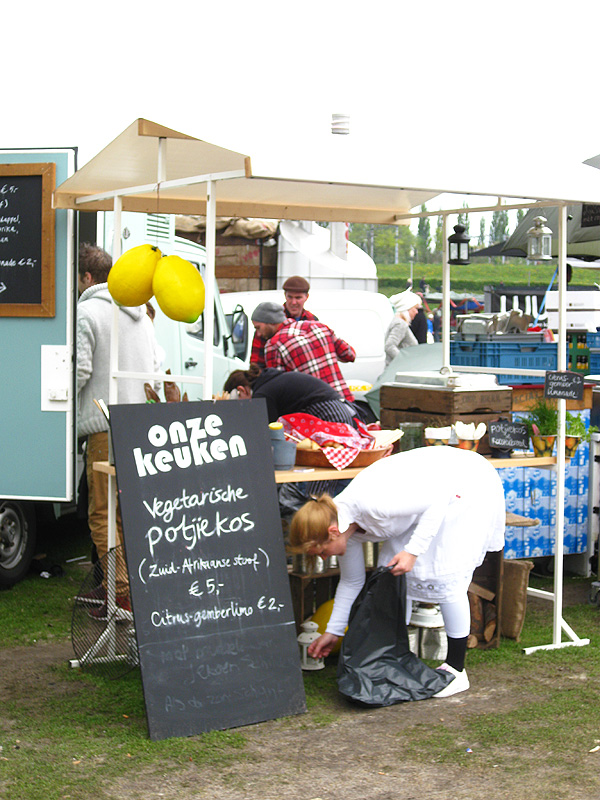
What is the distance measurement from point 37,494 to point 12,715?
1.46 m

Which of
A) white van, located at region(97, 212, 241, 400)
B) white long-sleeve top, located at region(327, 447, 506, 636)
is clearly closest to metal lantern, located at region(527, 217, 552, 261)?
white long-sleeve top, located at region(327, 447, 506, 636)

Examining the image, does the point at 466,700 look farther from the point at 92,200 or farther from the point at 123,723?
the point at 92,200

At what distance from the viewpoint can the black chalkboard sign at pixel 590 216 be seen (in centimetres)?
719

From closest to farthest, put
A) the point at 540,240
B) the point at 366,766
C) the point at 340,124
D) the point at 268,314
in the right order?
the point at 366,766, the point at 340,124, the point at 540,240, the point at 268,314

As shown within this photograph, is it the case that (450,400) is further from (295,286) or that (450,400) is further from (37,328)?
(295,286)

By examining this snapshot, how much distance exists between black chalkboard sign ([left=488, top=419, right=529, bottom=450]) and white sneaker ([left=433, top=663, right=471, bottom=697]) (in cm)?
115

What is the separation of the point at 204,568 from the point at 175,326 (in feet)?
14.7

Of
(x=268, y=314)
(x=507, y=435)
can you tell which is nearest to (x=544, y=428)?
(x=507, y=435)

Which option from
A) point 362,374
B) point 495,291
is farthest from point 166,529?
point 495,291

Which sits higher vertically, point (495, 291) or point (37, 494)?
point (495, 291)

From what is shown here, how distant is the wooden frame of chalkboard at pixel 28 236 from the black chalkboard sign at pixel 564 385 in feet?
8.30

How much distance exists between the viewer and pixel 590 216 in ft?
Result: 23.9

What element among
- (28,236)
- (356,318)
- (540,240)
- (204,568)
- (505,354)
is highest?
(540,240)

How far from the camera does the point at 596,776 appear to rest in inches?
135
